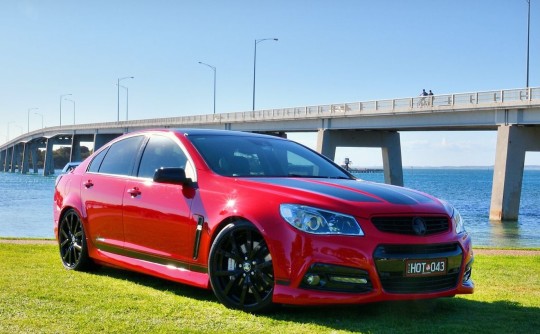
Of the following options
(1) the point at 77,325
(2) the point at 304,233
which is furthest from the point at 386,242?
(1) the point at 77,325

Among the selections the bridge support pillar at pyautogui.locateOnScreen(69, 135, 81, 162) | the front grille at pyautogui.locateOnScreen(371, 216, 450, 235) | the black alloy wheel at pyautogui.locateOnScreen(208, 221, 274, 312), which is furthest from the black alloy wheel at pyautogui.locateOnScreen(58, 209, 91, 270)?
the bridge support pillar at pyautogui.locateOnScreen(69, 135, 81, 162)

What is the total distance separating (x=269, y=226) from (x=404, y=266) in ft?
3.42

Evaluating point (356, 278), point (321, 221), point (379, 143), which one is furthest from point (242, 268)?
point (379, 143)

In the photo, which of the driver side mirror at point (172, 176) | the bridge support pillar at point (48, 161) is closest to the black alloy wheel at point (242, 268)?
the driver side mirror at point (172, 176)

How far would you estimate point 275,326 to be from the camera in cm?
550

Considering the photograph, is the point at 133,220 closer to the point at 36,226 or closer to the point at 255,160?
the point at 255,160

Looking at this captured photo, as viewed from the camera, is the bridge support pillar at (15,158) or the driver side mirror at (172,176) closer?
the driver side mirror at (172,176)

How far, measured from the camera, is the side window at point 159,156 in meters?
7.02

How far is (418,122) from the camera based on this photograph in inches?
1780

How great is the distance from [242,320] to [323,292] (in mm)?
636

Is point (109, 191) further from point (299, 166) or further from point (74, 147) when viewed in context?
point (74, 147)

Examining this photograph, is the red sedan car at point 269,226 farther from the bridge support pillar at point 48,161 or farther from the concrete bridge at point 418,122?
the bridge support pillar at point 48,161

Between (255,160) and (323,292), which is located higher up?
(255,160)

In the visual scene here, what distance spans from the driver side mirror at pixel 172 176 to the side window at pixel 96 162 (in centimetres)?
187
